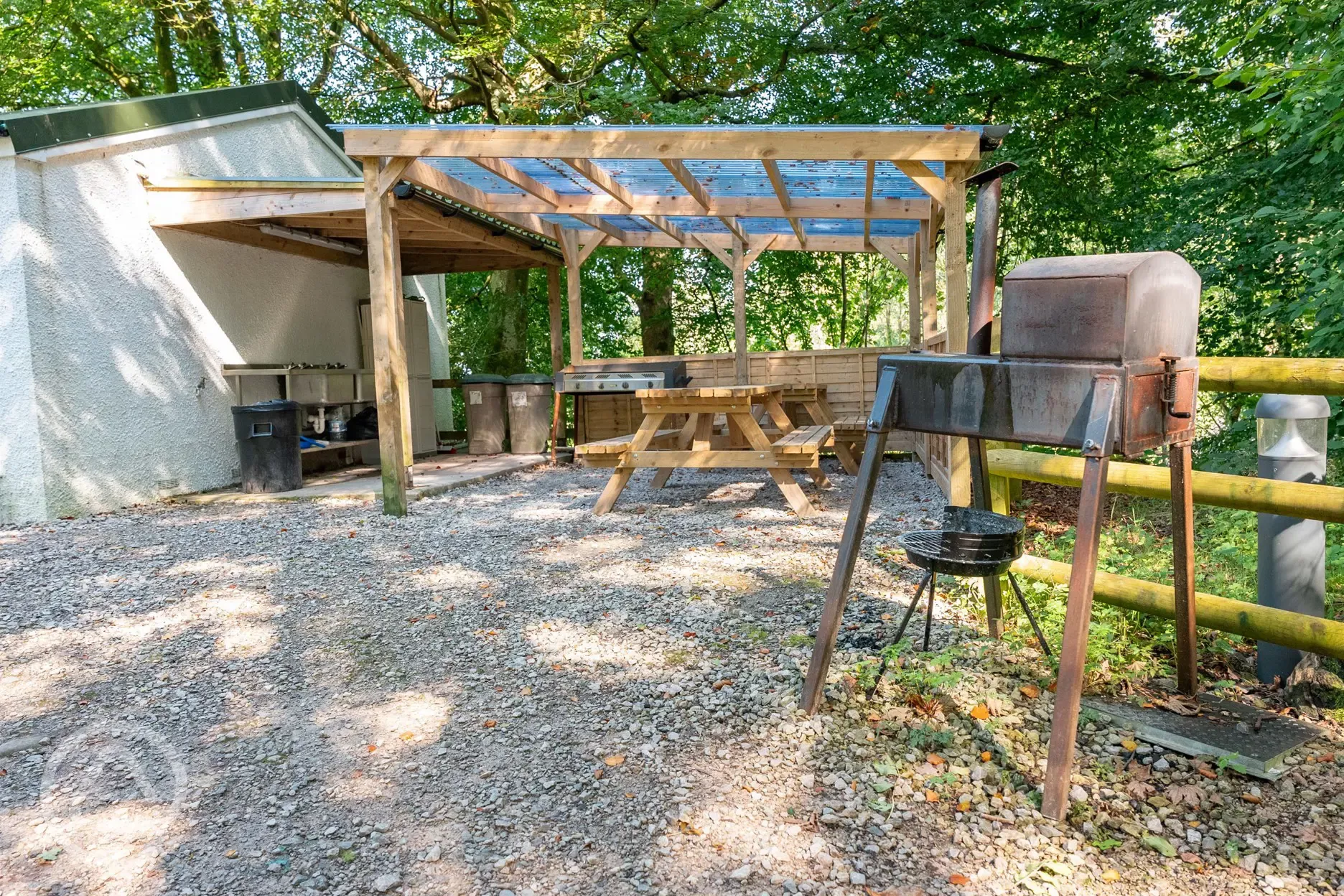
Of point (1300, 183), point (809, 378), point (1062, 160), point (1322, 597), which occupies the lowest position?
point (1322, 597)

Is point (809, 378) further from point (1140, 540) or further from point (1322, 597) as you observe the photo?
point (1322, 597)

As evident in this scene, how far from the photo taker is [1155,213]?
8602 millimetres

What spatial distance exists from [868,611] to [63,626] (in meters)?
3.91

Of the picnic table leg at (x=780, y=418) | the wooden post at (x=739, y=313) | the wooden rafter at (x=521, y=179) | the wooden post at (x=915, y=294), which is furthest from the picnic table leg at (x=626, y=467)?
the wooden post at (x=915, y=294)

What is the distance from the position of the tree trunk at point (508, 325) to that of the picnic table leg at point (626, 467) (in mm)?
7997

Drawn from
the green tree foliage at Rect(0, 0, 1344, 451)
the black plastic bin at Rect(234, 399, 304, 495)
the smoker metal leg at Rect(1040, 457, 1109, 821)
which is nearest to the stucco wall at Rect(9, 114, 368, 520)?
the black plastic bin at Rect(234, 399, 304, 495)

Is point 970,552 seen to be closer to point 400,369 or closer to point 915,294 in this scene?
point 400,369

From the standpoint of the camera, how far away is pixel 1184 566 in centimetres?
297

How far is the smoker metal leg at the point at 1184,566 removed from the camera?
9.51 ft

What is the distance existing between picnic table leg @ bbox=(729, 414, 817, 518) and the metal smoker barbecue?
378 cm

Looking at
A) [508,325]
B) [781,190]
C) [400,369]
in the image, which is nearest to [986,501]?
[781,190]

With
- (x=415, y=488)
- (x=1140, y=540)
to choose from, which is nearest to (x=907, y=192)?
(x=1140, y=540)

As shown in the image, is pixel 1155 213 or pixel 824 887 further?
pixel 1155 213

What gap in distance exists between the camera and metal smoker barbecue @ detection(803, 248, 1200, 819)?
2.44 metres
